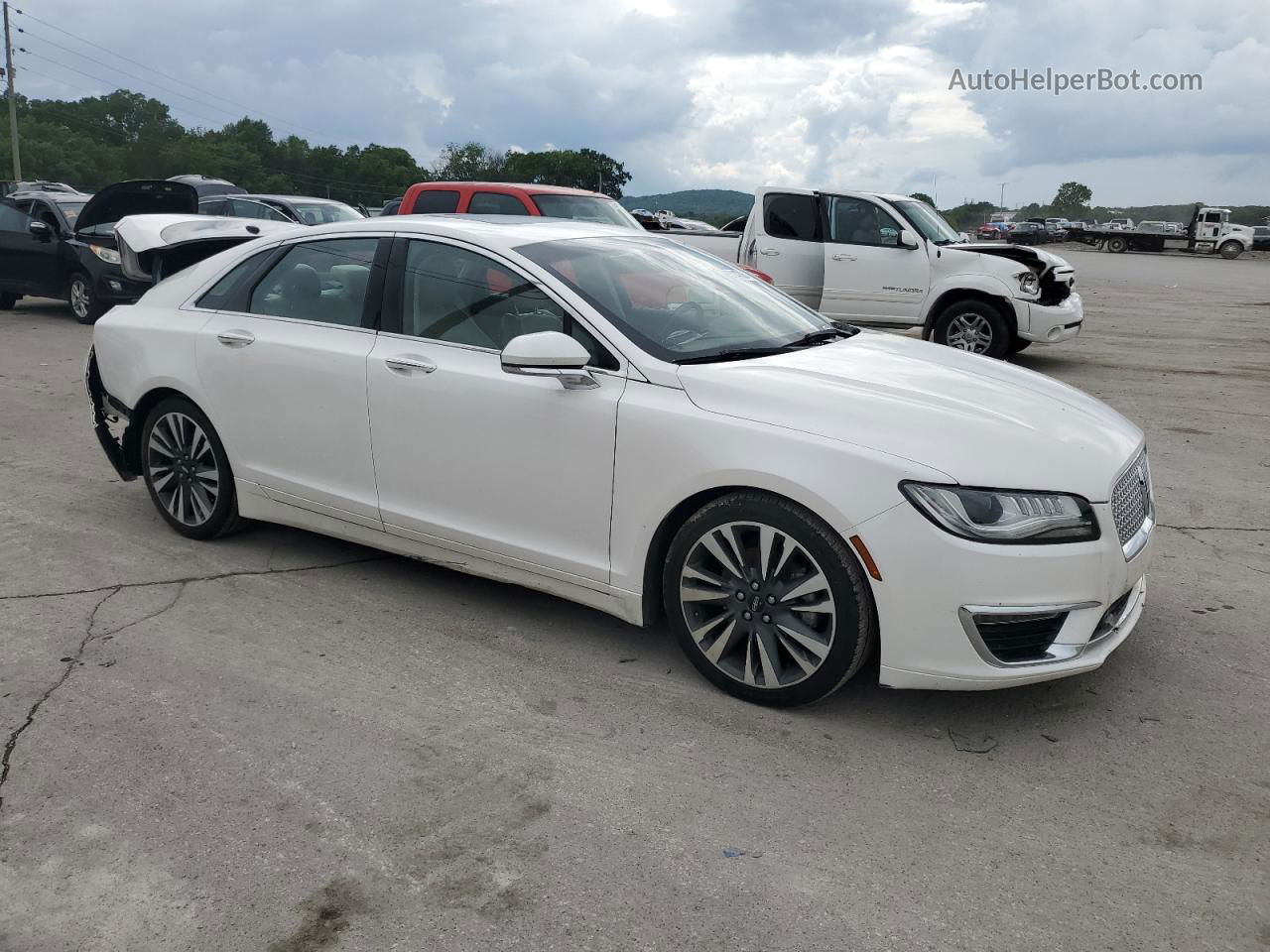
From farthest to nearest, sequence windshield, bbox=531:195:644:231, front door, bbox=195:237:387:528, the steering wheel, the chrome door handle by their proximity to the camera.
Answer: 1. windshield, bbox=531:195:644:231
2. front door, bbox=195:237:387:528
3. the chrome door handle
4. the steering wheel

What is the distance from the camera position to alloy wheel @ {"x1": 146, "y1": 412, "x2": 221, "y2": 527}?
203 inches

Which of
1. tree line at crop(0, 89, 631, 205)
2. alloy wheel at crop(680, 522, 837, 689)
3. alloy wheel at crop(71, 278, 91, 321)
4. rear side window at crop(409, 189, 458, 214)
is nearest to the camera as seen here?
alloy wheel at crop(680, 522, 837, 689)

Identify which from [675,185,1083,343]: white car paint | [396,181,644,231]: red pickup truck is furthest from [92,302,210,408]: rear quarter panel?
[675,185,1083,343]: white car paint

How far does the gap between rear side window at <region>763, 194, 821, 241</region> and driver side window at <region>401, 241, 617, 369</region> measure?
26.7 feet

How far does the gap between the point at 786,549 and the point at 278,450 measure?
2475 millimetres

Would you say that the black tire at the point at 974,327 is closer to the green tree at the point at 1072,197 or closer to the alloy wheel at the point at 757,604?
the alloy wheel at the point at 757,604

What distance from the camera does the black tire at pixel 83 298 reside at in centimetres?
1399

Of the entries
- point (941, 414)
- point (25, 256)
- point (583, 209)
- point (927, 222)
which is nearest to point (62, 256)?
point (25, 256)

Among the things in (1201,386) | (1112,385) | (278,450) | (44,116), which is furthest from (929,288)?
(44,116)

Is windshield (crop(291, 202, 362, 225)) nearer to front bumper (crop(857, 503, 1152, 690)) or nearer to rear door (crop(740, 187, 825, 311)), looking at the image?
rear door (crop(740, 187, 825, 311))

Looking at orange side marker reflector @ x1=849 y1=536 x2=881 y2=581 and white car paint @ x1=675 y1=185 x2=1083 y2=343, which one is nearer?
orange side marker reflector @ x1=849 y1=536 x2=881 y2=581

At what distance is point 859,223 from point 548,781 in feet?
31.6

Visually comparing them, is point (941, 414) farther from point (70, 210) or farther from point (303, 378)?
point (70, 210)

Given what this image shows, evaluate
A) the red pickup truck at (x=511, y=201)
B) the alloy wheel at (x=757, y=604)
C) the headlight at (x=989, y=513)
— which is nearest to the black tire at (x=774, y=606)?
the alloy wheel at (x=757, y=604)
